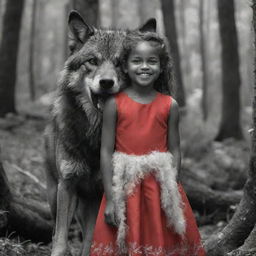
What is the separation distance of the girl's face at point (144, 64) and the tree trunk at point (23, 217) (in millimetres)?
1964

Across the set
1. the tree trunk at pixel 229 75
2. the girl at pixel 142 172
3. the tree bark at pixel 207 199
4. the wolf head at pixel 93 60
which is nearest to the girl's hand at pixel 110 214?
the girl at pixel 142 172

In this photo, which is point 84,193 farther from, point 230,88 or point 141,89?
point 230,88

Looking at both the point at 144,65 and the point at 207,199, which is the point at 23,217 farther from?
the point at 207,199

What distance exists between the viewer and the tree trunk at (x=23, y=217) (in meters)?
4.64

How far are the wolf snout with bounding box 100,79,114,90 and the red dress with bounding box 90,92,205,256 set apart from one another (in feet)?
0.42

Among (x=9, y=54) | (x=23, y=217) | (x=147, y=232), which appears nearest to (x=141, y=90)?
(x=147, y=232)

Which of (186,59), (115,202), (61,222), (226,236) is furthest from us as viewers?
(186,59)

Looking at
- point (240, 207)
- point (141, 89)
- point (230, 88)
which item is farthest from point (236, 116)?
point (141, 89)

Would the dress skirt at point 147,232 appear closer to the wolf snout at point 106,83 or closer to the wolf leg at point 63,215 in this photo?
the wolf leg at point 63,215

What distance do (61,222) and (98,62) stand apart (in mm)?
1580

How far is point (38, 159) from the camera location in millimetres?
9750

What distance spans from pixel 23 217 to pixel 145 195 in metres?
2.03

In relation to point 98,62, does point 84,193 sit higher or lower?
lower

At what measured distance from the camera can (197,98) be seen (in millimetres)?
43750
